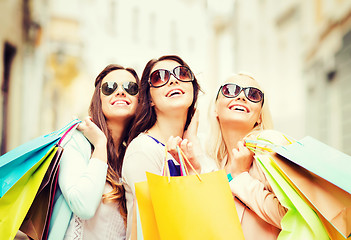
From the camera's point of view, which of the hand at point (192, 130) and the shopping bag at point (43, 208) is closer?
the shopping bag at point (43, 208)

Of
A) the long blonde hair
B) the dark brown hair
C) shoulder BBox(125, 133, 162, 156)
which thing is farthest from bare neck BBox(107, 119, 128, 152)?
the long blonde hair

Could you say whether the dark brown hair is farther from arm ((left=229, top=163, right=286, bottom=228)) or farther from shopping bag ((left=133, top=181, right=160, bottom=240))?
arm ((left=229, top=163, right=286, bottom=228))

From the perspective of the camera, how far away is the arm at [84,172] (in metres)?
1.94

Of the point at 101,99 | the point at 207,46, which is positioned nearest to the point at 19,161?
the point at 101,99

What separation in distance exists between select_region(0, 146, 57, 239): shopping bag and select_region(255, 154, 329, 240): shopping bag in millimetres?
1106

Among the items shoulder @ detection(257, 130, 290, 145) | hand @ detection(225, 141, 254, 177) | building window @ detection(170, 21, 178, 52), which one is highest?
building window @ detection(170, 21, 178, 52)

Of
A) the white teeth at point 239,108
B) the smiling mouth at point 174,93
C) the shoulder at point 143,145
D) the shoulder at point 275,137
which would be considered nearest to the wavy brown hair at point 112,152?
the shoulder at point 143,145

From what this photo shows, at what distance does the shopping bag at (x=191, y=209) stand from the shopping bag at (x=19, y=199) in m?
0.63

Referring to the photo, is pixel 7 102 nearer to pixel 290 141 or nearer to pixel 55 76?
pixel 55 76

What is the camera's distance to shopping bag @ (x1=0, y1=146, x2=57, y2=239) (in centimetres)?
192

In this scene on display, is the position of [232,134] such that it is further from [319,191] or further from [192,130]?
[319,191]

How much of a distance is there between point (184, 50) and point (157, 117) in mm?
7485

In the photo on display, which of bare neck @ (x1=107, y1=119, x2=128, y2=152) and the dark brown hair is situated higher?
the dark brown hair

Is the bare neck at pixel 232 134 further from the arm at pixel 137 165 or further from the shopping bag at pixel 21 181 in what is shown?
the shopping bag at pixel 21 181
